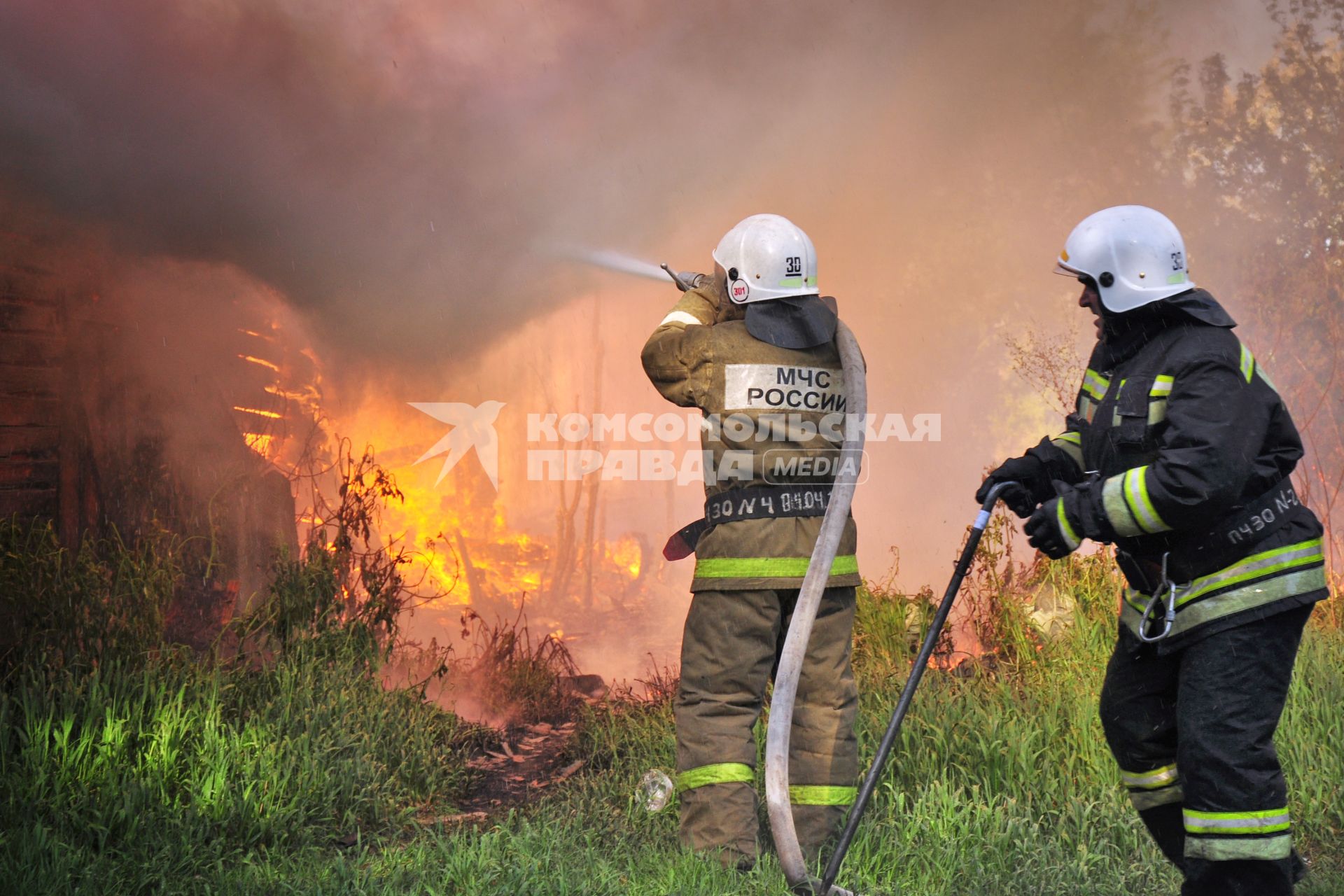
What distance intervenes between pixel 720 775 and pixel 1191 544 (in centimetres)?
152

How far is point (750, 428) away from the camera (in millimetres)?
3500

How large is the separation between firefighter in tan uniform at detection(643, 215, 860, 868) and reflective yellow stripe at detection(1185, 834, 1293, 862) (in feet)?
3.87

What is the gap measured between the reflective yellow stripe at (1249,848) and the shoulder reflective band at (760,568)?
1280 mm

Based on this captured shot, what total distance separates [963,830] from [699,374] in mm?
1672

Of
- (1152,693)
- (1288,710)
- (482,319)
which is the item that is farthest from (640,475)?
(1152,693)

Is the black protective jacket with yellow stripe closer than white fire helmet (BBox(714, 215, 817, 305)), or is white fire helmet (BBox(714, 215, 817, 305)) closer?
the black protective jacket with yellow stripe

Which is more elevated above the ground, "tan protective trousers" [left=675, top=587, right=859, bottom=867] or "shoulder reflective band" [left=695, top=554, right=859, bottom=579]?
"shoulder reflective band" [left=695, top=554, right=859, bottom=579]

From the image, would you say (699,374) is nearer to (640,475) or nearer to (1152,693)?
(1152,693)

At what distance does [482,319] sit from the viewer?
619 centimetres

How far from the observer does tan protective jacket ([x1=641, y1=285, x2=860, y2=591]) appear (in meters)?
3.48

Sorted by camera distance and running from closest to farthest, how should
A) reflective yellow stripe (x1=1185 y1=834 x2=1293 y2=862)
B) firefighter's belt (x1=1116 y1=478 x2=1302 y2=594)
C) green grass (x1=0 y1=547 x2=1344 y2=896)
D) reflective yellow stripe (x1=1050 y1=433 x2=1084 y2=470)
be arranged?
reflective yellow stripe (x1=1185 y1=834 x2=1293 y2=862) → firefighter's belt (x1=1116 y1=478 x2=1302 y2=594) → reflective yellow stripe (x1=1050 y1=433 x2=1084 y2=470) → green grass (x1=0 y1=547 x2=1344 y2=896)

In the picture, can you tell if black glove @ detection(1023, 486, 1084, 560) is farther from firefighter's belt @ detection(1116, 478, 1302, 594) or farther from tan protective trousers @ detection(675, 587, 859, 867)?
tan protective trousers @ detection(675, 587, 859, 867)

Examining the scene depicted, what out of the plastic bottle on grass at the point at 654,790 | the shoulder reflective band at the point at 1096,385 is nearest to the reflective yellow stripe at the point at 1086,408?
the shoulder reflective band at the point at 1096,385

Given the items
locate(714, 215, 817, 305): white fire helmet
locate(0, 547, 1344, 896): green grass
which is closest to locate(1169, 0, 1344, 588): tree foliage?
locate(0, 547, 1344, 896): green grass
